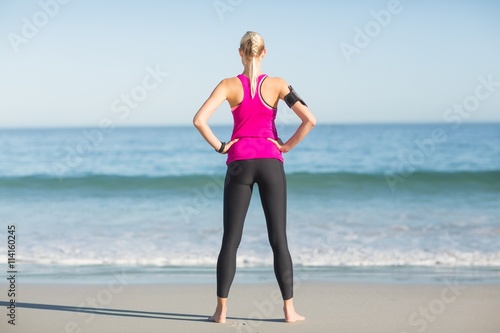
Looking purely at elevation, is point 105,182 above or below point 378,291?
above

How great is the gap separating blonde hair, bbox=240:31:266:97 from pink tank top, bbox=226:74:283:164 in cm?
3

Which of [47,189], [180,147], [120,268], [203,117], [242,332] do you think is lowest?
[242,332]

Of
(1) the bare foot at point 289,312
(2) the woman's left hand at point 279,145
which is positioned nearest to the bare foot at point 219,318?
(1) the bare foot at point 289,312

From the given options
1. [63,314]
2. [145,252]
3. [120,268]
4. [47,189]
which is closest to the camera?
[63,314]

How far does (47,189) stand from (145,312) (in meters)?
12.0

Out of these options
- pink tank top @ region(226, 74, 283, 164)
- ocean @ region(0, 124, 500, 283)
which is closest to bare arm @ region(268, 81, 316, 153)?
pink tank top @ region(226, 74, 283, 164)

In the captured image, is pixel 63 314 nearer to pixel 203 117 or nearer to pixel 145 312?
pixel 145 312

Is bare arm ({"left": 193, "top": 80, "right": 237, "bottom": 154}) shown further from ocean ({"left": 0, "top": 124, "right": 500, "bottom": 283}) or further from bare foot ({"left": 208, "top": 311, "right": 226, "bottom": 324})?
ocean ({"left": 0, "top": 124, "right": 500, "bottom": 283})

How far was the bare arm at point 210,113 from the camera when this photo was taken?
12.4ft

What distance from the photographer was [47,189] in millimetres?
15750

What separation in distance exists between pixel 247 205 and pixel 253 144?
1.31ft

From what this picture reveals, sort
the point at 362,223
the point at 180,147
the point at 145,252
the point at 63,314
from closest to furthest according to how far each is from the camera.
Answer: the point at 63,314, the point at 145,252, the point at 362,223, the point at 180,147

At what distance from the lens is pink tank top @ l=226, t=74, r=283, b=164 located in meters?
3.85

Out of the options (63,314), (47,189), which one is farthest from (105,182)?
(63,314)
